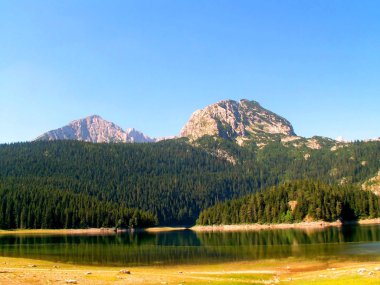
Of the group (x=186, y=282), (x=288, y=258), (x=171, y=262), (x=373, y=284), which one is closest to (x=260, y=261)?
(x=288, y=258)

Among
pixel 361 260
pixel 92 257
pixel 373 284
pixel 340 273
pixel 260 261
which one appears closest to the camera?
pixel 373 284

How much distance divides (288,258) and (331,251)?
547 inches

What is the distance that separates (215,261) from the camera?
248 feet

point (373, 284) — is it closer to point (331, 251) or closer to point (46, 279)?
point (46, 279)

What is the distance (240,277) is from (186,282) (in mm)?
10677

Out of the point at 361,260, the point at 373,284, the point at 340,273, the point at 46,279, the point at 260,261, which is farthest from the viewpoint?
the point at 260,261

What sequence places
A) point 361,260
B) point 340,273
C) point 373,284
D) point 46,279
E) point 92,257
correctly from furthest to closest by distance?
point 92,257
point 361,260
point 340,273
point 46,279
point 373,284

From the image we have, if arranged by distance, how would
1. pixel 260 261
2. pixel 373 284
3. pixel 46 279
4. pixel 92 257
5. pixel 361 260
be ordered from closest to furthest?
pixel 373 284
pixel 46 279
pixel 361 260
pixel 260 261
pixel 92 257

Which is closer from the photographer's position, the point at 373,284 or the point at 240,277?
the point at 373,284

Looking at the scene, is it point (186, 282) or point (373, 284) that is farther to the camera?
point (186, 282)

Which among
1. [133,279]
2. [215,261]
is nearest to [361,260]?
[215,261]

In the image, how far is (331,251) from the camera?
8469 centimetres

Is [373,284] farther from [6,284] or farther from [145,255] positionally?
[145,255]

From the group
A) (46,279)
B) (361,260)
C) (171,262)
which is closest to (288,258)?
(361,260)
